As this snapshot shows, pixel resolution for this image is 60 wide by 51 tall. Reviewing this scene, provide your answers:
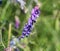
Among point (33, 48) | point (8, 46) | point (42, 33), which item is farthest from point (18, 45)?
point (42, 33)

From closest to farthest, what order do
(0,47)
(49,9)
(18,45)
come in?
1. (0,47)
2. (18,45)
3. (49,9)

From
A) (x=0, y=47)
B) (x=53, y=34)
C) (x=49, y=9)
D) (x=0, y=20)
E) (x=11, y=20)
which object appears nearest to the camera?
(x=0, y=47)

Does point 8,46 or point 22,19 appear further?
point 22,19

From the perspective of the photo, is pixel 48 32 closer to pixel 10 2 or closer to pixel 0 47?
pixel 10 2

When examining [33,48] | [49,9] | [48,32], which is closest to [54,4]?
[49,9]

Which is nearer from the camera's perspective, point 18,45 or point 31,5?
point 18,45

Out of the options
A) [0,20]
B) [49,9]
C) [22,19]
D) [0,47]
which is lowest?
[0,47]

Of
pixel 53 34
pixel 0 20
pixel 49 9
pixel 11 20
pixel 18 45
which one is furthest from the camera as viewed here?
pixel 49 9

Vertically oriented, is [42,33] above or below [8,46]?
above

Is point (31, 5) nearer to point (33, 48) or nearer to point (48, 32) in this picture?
point (48, 32)
